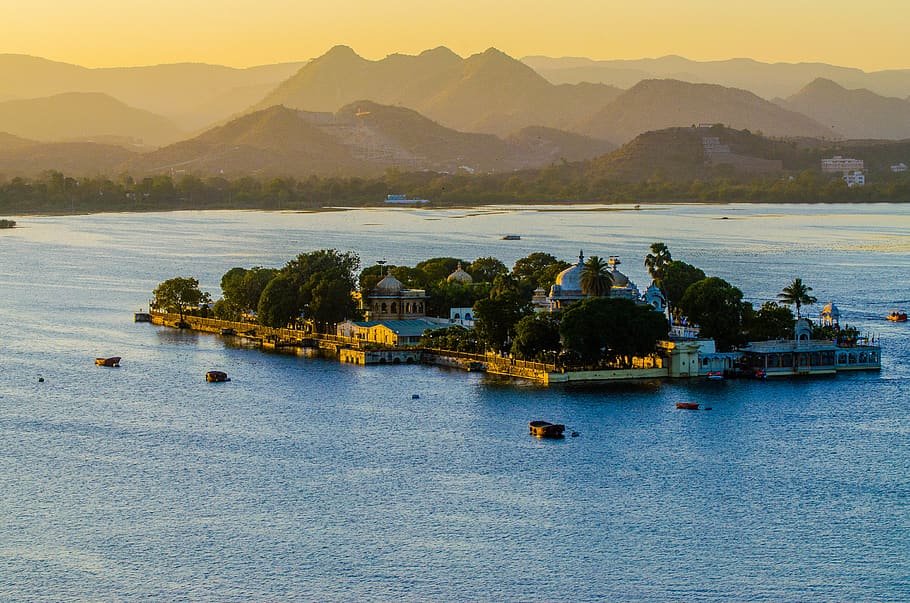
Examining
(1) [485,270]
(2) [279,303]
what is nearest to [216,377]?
(2) [279,303]

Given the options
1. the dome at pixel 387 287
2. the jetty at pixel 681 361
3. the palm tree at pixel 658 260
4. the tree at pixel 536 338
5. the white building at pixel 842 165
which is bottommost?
the jetty at pixel 681 361

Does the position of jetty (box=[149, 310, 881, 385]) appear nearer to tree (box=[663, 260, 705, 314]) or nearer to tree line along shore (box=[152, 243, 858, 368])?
tree line along shore (box=[152, 243, 858, 368])

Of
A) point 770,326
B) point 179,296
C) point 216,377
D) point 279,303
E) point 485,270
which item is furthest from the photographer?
point 485,270

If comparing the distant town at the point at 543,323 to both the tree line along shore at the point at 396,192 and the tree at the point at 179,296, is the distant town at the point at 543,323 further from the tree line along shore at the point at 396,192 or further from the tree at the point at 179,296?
the tree line along shore at the point at 396,192

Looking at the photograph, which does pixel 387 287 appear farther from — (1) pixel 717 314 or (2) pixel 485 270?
(1) pixel 717 314

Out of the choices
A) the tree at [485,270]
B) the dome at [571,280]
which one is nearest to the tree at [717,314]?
the dome at [571,280]

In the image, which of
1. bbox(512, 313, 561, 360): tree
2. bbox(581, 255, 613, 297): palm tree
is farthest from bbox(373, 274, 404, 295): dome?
bbox(512, 313, 561, 360): tree
